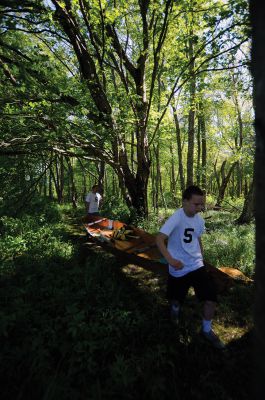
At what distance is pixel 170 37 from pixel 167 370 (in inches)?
471

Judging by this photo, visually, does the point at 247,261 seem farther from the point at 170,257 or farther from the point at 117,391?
the point at 117,391

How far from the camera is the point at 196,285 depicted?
3551mm

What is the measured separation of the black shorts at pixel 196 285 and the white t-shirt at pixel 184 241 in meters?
0.09

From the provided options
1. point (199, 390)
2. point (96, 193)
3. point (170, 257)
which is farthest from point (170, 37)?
point (199, 390)

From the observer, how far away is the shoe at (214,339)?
348 centimetres

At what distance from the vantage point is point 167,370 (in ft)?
10.1

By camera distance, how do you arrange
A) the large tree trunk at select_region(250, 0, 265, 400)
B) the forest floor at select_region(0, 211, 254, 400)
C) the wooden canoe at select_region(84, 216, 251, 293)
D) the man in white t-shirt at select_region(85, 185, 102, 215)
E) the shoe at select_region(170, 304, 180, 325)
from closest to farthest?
the large tree trunk at select_region(250, 0, 265, 400) → the forest floor at select_region(0, 211, 254, 400) → the shoe at select_region(170, 304, 180, 325) → the wooden canoe at select_region(84, 216, 251, 293) → the man in white t-shirt at select_region(85, 185, 102, 215)

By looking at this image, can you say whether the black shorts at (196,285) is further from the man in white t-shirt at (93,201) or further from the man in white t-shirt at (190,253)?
the man in white t-shirt at (93,201)

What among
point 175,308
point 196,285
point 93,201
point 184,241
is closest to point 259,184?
point 184,241

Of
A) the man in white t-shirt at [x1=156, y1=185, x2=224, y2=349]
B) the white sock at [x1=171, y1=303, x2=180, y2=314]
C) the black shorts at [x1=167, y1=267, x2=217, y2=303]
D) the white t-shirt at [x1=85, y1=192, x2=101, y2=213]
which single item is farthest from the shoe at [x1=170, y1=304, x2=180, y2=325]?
the white t-shirt at [x1=85, y1=192, x2=101, y2=213]

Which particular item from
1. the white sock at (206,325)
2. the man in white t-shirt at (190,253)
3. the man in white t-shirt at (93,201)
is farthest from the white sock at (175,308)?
the man in white t-shirt at (93,201)

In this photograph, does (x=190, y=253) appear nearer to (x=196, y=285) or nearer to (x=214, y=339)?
(x=196, y=285)

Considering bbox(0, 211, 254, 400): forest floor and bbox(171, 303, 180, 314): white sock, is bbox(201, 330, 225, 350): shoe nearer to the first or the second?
bbox(0, 211, 254, 400): forest floor

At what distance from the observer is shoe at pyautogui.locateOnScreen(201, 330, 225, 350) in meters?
3.48
